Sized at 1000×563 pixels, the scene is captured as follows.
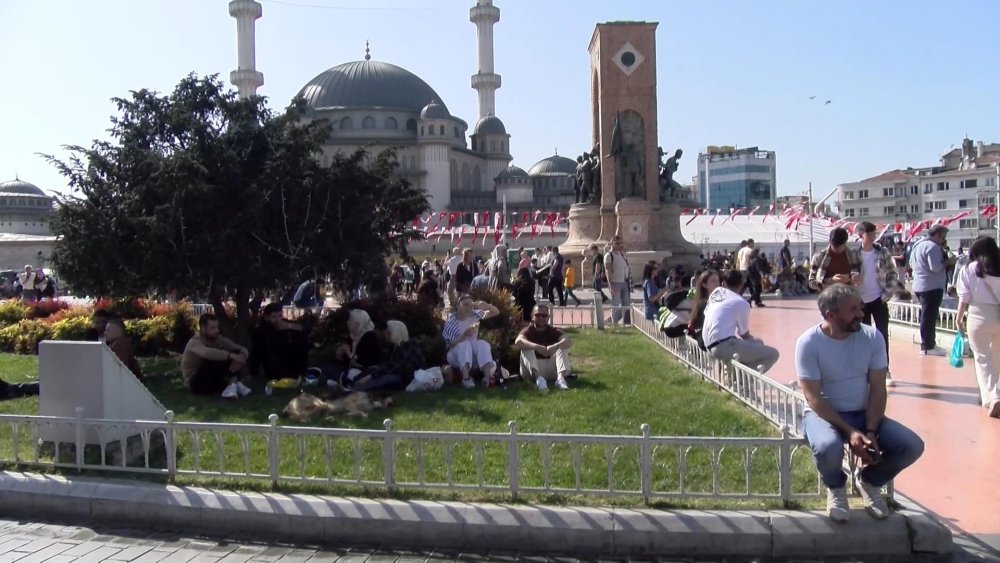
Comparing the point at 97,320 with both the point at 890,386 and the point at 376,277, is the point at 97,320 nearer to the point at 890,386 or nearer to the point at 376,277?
the point at 376,277

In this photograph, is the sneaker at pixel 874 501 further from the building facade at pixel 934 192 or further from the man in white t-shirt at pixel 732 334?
the building facade at pixel 934 192

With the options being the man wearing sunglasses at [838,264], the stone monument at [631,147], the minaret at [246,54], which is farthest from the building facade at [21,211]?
the man wearing sunglasses at [838,264]

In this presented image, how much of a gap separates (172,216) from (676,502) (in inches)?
251

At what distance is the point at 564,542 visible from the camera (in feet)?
14.4

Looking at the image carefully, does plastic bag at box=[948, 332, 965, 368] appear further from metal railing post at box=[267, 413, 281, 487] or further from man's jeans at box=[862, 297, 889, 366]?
metal railing post at box=[267, 413, 281, 487]

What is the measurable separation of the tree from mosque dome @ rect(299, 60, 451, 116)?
227 ft

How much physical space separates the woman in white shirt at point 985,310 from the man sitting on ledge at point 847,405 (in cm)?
262

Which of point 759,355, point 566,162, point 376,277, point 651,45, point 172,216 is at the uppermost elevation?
point 566,162

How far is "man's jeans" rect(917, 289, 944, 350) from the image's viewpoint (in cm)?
908

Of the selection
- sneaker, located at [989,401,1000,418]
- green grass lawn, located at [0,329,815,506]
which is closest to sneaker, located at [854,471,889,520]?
green grass lawn, located at [0,329,815,506]

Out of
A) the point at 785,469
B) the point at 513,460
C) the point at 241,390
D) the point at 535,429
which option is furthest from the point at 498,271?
the point at 785,469

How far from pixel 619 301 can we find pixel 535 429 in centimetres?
879

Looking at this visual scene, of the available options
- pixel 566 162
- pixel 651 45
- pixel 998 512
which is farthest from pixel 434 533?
pixel 566 162

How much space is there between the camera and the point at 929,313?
30.8ft
